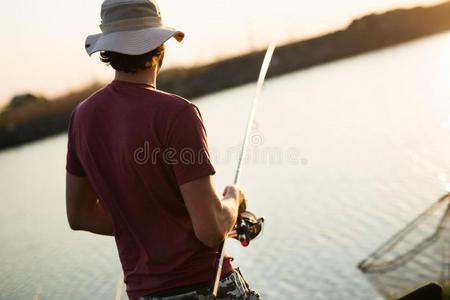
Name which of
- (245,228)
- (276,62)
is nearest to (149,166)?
(245,228)

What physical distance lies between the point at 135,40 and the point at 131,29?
63 mm

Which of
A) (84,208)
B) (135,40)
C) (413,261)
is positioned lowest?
(413,261)

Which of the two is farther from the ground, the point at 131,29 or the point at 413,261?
the point at 131,29

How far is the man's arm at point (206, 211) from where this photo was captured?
5.25 feet

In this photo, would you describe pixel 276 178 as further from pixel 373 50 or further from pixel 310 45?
pixel 373 50

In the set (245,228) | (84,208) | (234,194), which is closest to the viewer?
(234,194)

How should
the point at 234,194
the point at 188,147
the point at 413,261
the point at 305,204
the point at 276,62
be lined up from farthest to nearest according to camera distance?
the point at 276,62
the point at 305,204
the point at 413,261
the point at 234,194
the point at 188,147

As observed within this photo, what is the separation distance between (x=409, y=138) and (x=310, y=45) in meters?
52.4

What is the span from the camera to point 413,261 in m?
7.20

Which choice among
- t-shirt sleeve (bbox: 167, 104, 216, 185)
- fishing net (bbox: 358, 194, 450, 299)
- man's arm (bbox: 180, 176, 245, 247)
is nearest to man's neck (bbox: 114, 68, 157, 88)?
t-shirt sleeve (bbox: 167, 104, 216, 185)

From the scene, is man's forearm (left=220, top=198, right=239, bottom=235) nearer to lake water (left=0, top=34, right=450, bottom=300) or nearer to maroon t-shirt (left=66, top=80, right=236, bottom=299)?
maroon t-shirt (left=66, top=80, right=236, bottom=299)

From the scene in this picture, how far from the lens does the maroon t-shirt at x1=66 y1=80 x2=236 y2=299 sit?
1.58 m

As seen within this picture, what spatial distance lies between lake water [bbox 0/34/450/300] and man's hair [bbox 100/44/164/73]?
1622mm

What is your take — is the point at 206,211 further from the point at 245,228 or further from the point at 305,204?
the point at 305,204
